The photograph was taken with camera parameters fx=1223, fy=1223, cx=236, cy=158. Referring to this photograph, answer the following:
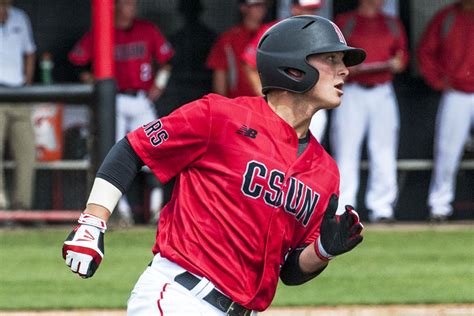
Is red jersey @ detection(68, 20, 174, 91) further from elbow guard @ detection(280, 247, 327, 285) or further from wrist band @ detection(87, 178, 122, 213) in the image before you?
wrist band @ detection(87, 178, 122, 213)

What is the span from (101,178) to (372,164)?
7.03m

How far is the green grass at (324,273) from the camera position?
289 inches

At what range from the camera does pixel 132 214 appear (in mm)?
11320

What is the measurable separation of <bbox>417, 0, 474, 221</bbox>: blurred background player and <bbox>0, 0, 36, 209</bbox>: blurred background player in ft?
11.6

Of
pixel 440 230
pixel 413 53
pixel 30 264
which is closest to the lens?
pixel 30 264

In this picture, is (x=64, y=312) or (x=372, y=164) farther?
(x=372, y=164)

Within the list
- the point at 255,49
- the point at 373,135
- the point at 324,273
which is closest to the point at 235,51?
the point at 373,135

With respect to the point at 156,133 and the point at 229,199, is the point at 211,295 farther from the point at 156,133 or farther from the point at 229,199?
the point at 156,133

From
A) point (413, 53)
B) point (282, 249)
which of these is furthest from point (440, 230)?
point (282, 249)

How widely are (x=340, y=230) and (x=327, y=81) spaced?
1.94 ft

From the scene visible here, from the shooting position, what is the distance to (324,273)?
8500 mm

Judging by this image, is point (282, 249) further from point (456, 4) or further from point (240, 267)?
point (456, 4)

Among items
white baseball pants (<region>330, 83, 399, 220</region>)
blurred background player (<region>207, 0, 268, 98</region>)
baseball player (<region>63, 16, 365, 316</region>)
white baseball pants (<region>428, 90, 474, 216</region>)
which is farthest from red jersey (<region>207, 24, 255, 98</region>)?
baseball player (<region>63, 16, 365, 316</region>)

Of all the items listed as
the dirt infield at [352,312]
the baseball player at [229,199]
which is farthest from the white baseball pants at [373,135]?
the baseball player at [229,199]
